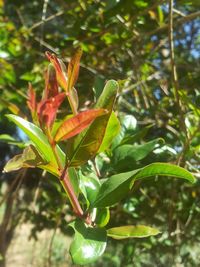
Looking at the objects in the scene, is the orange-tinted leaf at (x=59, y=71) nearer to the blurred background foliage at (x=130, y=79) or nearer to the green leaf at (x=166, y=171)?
the green leaf at (x=166, y=171)

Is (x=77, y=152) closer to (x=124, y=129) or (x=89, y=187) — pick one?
(x=89, y=187)

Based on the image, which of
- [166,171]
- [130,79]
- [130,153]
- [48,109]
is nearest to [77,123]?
Result: [48,109]

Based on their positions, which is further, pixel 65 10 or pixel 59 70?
pixel 65 10

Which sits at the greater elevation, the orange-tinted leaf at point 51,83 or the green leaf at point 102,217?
the orange-tinted leaf at point 51,83

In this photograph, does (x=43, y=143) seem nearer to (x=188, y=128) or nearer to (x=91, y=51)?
(x=188, y=128)

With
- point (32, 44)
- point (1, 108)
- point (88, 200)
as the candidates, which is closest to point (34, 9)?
point (32, 44)

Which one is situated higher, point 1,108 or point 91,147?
point 91,147

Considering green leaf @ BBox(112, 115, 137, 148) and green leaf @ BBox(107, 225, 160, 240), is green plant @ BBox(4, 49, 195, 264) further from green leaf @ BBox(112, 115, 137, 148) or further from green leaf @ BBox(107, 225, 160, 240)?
green leaf @ BBox(112, 115, 137, 148)

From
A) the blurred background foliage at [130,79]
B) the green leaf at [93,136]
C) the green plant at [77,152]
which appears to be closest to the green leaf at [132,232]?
the green plant at [77,152]
